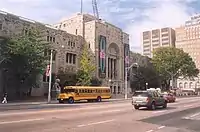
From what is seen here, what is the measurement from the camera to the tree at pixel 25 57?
49169 mm

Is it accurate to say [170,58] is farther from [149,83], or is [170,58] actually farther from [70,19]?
[70,19]

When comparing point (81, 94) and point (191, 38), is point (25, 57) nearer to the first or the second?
point (81, 94)

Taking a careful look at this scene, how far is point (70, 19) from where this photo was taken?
275 feet

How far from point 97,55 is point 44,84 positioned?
1844 cm

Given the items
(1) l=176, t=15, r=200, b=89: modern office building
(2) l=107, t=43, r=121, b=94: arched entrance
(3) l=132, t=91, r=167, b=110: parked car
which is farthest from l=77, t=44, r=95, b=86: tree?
(1) l=176, t=15, r=200, b=89: modern office building

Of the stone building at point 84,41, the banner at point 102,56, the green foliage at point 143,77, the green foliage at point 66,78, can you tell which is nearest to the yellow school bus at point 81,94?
the green foliage at point 66,78

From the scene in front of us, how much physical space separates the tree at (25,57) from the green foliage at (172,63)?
57.0m

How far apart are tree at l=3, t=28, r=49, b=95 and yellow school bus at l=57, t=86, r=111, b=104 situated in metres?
6.64

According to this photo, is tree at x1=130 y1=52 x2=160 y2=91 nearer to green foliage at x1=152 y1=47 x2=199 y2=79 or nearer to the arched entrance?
green foliage at x1=152 y1=47 x2=199 y2=79

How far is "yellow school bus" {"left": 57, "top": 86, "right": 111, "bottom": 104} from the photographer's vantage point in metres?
45.3

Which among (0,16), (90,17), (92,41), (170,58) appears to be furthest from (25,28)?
(170,58)

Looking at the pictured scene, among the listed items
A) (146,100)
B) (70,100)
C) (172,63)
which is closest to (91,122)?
(146,100)

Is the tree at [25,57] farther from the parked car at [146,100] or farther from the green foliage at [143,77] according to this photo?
the green foliage at [143,77]

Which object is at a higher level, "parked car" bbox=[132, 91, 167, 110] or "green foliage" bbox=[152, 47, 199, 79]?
"green foliage" bbox=[152, 47, 199, 79]
